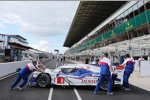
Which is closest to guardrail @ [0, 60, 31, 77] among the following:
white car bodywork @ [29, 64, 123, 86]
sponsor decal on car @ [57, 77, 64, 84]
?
white car bodywork @ [29, 64, 123, 86]

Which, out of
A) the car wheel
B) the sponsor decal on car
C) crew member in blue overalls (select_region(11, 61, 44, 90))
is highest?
crew member in blue overalls (select_region(11, 61, 44, 90))

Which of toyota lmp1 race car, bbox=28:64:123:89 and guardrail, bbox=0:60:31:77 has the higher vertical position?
guardrail, bbox=0:60:31:77

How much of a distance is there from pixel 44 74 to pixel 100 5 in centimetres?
3384

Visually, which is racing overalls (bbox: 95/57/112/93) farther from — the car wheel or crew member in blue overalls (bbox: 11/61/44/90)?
crew member in blue overalls (bbox: 11/61/44/90)

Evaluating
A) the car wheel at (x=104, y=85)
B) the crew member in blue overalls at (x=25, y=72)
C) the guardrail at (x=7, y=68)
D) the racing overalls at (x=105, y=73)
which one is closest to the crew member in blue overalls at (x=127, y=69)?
the car wheel at (x=104, y=85)

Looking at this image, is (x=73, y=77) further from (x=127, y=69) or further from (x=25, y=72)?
(x=127, y=69)

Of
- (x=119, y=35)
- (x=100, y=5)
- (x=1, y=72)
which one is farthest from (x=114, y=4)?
(x=1, y=72)

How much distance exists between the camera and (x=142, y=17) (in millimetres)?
23672

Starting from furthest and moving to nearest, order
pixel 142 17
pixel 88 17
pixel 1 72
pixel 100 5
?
→ pixel 88 17, pixel 100 5, pixel 142 17, pixel 1 72

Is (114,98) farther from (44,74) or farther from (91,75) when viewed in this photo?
(44,74)

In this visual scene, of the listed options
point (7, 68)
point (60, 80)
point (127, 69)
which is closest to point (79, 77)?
point (60, 80)

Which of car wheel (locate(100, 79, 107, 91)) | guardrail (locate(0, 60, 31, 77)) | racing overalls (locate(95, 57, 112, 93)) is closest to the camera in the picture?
racing overalls (locate(95, 57, 112, 93))

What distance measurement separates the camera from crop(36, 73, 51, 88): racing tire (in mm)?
12812

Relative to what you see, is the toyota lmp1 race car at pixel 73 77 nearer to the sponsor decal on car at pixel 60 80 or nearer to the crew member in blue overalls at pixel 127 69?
the sponsor decal on car at pixel 60 80
